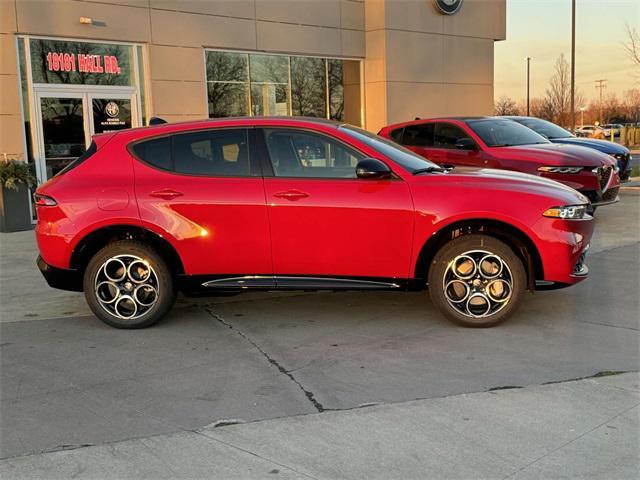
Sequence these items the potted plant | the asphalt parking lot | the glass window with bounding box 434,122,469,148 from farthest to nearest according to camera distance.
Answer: the potted plant → the glass window with bounding box 434,122,469,148 → the asphalt parking lot

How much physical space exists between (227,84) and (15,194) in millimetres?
5748

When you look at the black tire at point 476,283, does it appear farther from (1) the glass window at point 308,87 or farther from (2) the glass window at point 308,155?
(1) the glass window at point 308,87

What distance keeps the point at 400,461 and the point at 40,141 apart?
11.5 metres

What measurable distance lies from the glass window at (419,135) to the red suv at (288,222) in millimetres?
5570

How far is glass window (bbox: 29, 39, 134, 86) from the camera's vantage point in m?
12.7

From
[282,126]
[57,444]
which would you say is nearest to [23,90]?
[282,126]

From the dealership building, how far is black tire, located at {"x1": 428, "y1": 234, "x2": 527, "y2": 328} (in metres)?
9.81

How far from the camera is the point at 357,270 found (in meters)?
5.45

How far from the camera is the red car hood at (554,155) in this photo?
1000 cm

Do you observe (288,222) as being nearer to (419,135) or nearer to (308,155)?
(308,155)

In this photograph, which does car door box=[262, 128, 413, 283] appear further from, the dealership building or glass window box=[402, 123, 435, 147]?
the dealership building

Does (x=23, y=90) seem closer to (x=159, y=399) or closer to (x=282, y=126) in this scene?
(x=282, y=126)

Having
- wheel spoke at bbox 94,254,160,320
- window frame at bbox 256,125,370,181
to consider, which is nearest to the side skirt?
wheel spoke at bbox 94,254,160,320

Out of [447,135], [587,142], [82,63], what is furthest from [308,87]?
[587,142]
